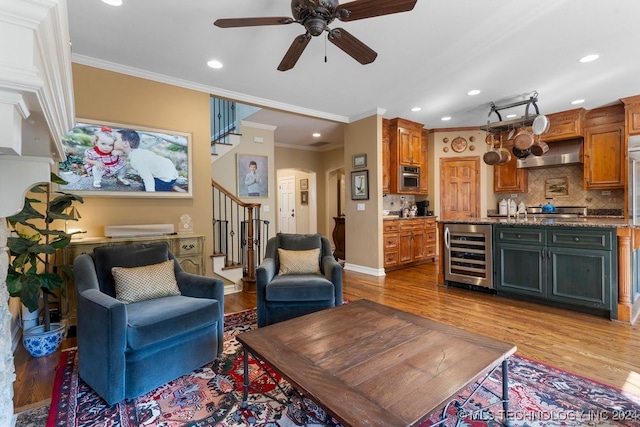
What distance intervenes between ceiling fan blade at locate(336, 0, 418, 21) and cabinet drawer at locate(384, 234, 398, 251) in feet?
12.3

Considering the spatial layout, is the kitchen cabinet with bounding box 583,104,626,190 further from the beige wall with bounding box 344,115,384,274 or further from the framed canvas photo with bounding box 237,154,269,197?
the framed canvas photo with bounding box 237,154,269,197

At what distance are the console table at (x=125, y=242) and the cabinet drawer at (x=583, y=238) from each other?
3896 millimetres

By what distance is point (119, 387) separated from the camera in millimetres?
1687

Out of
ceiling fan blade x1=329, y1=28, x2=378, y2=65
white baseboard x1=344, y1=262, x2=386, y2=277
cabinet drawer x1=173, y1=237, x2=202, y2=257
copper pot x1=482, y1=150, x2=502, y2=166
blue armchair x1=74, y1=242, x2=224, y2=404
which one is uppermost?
ceiling fan blade x1=329, y1=28, x2=378, y2=65

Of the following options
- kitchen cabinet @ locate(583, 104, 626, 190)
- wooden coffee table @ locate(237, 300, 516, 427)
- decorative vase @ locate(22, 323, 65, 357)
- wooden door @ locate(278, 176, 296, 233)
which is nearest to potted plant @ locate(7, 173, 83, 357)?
decorative vase @ locate(22, 323, 65, 357)

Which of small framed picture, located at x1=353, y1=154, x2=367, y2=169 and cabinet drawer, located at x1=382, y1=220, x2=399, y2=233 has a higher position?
small framed picture, located at x1=353, y1=154, x2=367, y2=169

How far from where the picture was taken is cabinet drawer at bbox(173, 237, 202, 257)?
3219 mm

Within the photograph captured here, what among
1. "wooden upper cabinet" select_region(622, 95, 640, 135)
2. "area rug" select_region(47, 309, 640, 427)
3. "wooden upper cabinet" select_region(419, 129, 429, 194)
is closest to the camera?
"area rug" select_region(47, 309, 640, 427)

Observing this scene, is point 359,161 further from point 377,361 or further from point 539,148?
point 377,361

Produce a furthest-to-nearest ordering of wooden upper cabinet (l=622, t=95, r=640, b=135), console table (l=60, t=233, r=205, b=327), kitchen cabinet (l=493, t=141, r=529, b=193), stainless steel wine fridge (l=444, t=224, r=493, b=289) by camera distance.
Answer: kitchen cabinet (l=493, t=141, r=529, b=193) → wooden upper cabinet (l=622, t=95, r=640, b=135) → stainless steel wine fridge (l=444, t=224, r=493, b=289) → console table (l=60, t=233, r=205, b=327)

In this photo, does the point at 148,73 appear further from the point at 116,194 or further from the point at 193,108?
the point at 116,194

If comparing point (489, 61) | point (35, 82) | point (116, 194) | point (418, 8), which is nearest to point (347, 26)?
point (418, 8)

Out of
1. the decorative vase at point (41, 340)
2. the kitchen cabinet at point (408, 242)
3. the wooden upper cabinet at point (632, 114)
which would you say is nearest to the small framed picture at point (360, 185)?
the kitchen cabinet at point (408, 242)

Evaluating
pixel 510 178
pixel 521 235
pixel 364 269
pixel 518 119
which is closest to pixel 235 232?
pixel 364 269
